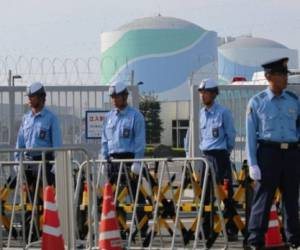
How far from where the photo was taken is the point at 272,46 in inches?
4092

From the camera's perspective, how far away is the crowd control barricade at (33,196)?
9.16 meters

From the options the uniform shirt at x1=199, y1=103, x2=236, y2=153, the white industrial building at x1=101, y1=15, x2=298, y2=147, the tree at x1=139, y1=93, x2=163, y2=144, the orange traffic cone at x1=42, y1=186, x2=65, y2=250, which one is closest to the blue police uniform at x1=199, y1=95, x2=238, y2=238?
the uniform shirt at x1=199, y1=103, x2=236, y2=153

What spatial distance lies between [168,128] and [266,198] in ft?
195

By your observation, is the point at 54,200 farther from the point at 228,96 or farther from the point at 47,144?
the point at 228,96

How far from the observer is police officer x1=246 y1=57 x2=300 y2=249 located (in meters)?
8.95

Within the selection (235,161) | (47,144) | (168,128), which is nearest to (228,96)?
(235,161)

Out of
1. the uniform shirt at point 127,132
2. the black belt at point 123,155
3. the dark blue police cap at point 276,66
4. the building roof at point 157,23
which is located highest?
the building roof at point 157,23

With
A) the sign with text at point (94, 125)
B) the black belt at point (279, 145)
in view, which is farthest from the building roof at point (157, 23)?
the black belt at point (279, 145)

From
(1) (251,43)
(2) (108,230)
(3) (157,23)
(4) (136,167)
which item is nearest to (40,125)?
(4) (136,167)

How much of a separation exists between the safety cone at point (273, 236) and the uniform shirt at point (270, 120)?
0.74m

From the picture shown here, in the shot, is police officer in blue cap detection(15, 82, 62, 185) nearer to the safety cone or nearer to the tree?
the safety cone

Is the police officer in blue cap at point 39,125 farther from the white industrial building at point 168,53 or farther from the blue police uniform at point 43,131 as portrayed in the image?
the white industrial building at point 168,53

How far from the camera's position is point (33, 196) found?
10.7 metres

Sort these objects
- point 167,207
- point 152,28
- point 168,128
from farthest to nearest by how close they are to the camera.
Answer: point 152,28 < point 168,128 < point 167,207
